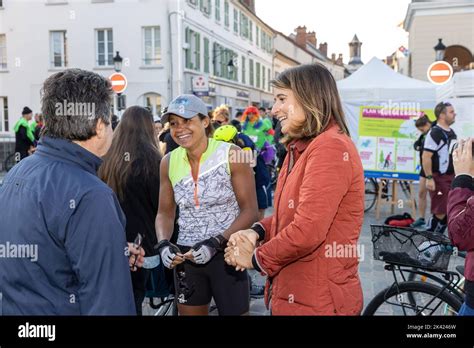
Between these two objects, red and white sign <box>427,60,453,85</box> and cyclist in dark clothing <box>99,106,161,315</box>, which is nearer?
cyclist in dark clothing <box>99,106,161,315</box>

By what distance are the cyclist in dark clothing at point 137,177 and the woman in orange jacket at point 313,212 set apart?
1.30 m

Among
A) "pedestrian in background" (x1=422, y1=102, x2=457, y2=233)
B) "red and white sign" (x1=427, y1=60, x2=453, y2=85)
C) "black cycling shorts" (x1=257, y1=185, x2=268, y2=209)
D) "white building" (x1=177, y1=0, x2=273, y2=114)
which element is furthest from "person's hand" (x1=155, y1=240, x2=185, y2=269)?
"white building" (x1=177, y1=0, x2=273, y2=114)

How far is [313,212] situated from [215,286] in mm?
1353

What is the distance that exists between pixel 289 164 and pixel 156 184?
142 cm

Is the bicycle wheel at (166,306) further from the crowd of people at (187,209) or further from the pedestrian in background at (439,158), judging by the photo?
the pedestrian in background at (439,158)

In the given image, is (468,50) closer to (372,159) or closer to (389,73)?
(389,73)

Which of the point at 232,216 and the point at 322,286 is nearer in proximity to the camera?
the point at 322,286

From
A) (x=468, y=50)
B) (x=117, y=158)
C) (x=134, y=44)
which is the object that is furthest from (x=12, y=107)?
(x=117, y=158)

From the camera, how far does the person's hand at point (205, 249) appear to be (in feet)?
9.52

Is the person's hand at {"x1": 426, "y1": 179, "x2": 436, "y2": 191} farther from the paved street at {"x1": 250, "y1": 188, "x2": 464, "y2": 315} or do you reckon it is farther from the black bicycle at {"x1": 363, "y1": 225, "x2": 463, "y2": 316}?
the black bicycle at {"x1": 363, "y1": 225, "x2": 463, "y2": 316}

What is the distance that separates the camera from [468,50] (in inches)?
967

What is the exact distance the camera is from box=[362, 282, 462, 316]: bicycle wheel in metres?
3.38

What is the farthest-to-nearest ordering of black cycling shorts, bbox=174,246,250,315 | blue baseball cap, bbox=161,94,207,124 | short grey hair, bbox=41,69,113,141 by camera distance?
blue baseball cap, bbox=161,94,207,124, black cycling shorts, bbox=174,246,250,315, short grey hair, bbox=41,69,113,141

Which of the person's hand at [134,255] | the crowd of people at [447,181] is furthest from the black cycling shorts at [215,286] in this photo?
the crowd of people at [447,181]
